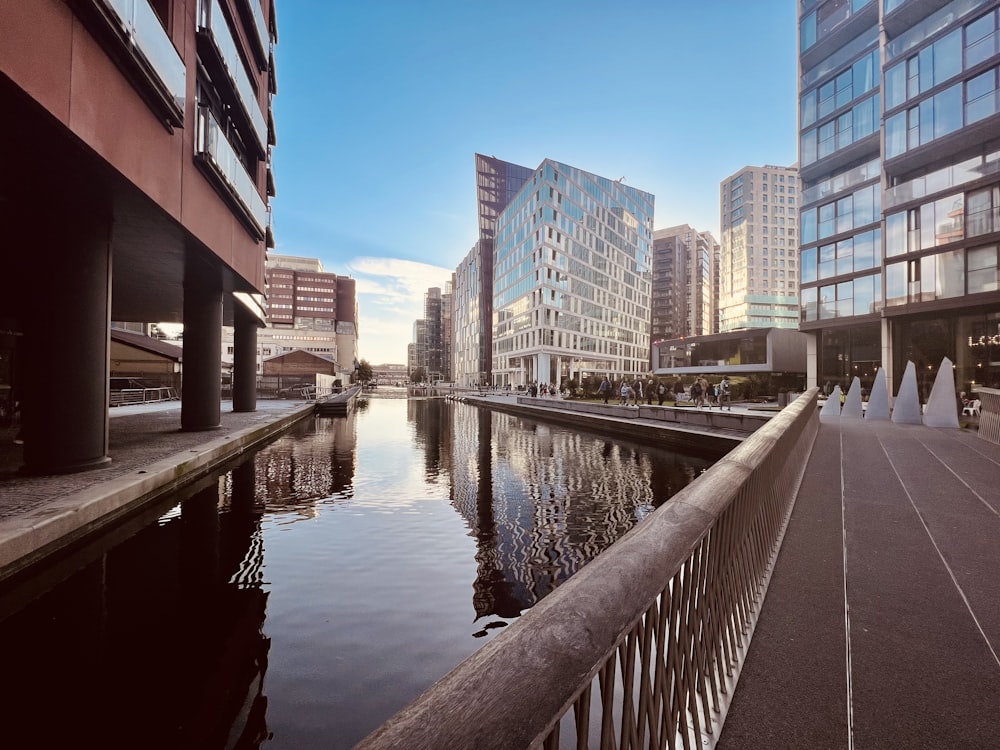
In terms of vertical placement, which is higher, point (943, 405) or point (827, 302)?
point (827, 302)

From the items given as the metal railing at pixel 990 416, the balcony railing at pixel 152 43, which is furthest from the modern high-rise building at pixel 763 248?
the balcony railing at pixel 152 43

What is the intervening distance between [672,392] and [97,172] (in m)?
34.7

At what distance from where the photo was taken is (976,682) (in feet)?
7.66

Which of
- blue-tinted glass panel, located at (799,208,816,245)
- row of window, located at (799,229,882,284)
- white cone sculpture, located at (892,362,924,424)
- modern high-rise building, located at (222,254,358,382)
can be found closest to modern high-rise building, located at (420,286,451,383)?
modern high-rise building, located at (222,254,358,382)

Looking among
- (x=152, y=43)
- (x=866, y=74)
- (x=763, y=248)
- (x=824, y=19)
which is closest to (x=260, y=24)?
(x=152, y=43)

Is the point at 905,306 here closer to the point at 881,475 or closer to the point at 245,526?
the point at 881,475

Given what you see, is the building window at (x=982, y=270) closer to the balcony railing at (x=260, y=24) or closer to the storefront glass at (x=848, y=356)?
the storefront glass at (x=848, y=356)

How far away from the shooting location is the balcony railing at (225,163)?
11094 millimetres

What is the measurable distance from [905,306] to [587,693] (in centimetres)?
3379

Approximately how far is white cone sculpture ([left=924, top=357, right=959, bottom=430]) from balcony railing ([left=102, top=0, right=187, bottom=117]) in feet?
71.1

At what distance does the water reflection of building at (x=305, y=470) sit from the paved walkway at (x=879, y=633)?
746cm

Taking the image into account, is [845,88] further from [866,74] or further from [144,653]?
[144,653]

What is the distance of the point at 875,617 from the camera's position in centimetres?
299

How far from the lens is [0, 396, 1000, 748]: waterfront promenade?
205cm
